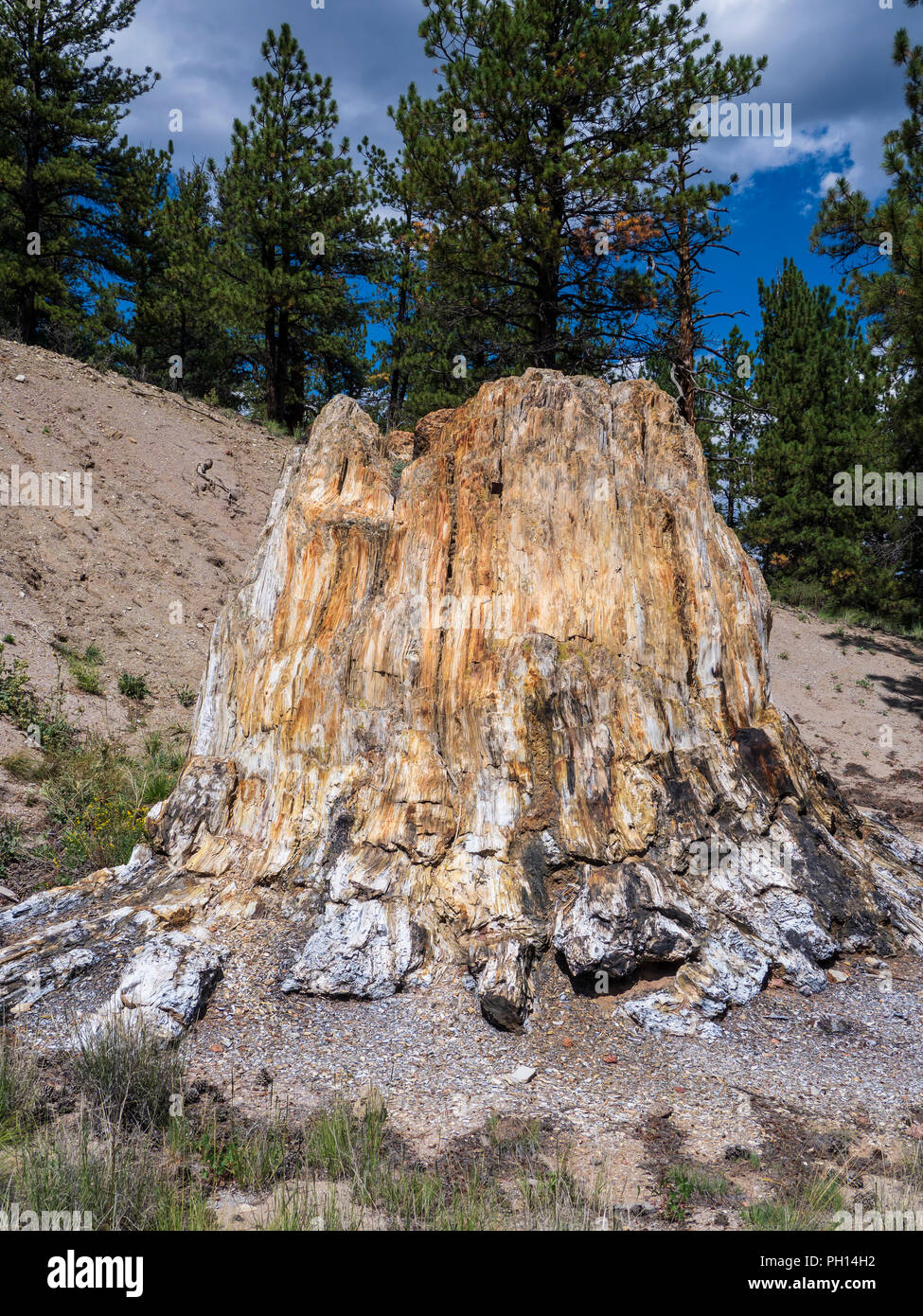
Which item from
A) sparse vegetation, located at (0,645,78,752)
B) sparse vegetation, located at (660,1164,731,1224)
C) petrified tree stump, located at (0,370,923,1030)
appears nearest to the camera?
sparse vegetation, located at (660,1164,731,1224)

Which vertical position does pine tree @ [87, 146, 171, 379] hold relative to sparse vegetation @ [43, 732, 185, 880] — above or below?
above

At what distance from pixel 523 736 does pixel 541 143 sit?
1155cm

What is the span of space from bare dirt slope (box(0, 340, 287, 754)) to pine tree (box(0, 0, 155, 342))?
9.42 ft

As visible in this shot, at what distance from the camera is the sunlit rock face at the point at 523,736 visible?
607cm

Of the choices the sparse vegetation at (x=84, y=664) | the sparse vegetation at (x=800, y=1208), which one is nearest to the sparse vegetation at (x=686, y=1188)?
the sparse vegetation at (x=800, y=1208)

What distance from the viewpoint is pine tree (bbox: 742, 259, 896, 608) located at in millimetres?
23203

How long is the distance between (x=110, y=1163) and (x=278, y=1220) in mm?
898

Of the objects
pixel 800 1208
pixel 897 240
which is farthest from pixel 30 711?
pixel 897 240

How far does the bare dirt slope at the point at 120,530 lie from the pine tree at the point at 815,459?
14024 mm

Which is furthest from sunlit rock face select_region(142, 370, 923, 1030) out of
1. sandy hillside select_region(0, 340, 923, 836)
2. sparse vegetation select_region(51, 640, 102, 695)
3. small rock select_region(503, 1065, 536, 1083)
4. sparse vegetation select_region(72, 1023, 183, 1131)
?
sparse vegetation select_region(51, 640, 102, 695)

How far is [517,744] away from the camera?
6586 mm

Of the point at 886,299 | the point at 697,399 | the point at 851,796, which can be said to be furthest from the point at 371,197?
the point at 851,796

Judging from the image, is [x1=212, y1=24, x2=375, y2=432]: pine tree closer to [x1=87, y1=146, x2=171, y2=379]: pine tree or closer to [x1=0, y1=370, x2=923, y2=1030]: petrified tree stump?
[x1=87, y1=146, x2=171, y2=379]: pine tree
